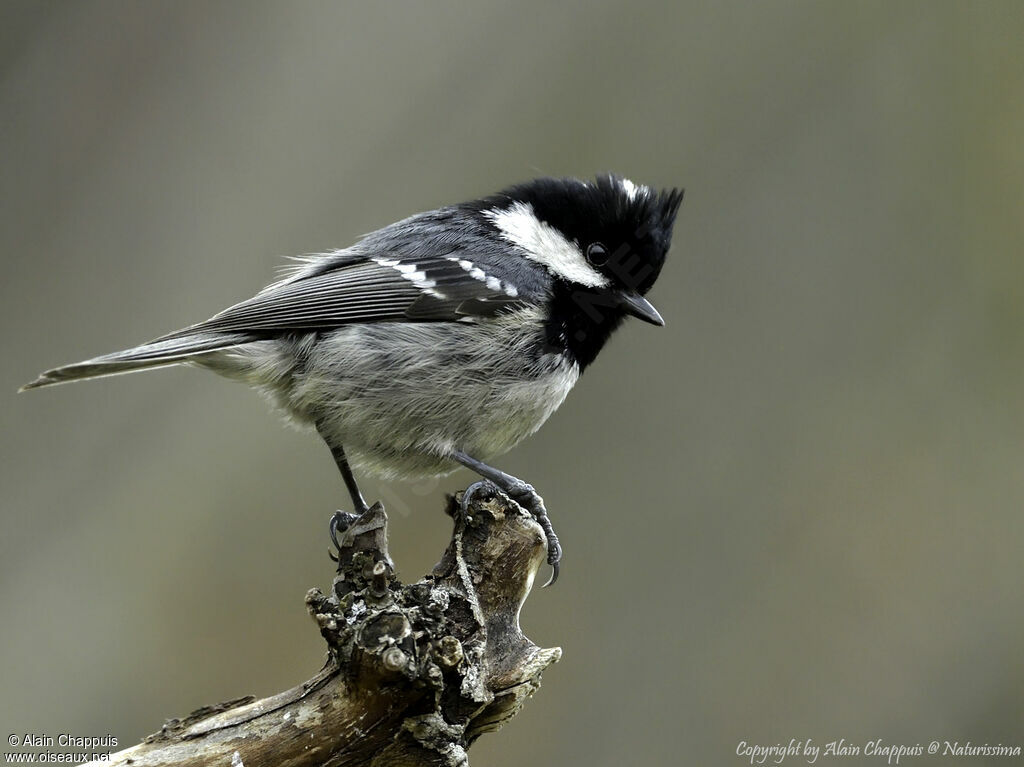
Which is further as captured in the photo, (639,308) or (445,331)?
(639,308)

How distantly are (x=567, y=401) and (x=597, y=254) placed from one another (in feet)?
3.62

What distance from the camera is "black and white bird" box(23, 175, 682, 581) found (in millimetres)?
3217

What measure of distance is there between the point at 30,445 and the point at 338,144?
188 cm

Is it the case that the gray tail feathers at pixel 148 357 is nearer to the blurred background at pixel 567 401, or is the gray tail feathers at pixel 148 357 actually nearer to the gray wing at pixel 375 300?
the gray wing at pixel 375 300

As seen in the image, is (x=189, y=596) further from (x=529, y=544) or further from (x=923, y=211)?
(x=923, y=211)

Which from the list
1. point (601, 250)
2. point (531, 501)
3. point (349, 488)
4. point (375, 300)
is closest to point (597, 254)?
point (601, 250)

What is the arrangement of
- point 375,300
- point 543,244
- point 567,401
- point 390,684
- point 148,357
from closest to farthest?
point 390,684, point 148,357, point 375,300, point 543,244, point 567,401

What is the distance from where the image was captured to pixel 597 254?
11.6ft

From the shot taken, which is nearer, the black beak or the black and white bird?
the black and white bird

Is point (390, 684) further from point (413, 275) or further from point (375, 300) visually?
point (413, 275)

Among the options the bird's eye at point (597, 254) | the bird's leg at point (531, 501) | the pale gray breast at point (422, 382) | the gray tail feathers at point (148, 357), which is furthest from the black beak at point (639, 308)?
the gray tail feathers at point (148, 357)

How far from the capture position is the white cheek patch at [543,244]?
3.50 metres

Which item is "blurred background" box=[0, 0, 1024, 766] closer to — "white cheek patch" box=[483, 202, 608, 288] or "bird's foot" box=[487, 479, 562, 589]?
"white cheek patch" box=[483, 202, 608, 288]

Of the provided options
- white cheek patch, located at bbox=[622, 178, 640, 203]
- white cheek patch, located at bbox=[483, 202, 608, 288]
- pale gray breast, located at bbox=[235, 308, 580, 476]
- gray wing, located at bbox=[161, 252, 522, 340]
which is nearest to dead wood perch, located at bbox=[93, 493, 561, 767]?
pale gray breast, located at bbox=[235, 308, 580, 476]
